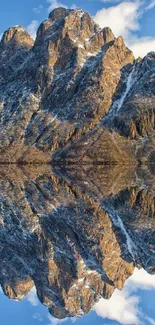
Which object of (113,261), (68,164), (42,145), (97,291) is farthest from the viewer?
(42,145)

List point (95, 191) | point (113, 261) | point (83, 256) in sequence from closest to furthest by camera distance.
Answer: point (83, 256) → point (113, 261) → point (95, 191)

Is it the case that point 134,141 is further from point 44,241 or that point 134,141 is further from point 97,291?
point 44,241

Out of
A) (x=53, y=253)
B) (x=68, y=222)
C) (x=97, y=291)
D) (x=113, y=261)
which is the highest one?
(x=68, y=222)

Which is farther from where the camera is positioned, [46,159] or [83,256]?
[46,159]

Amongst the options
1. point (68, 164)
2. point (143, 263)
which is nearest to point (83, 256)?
point (143, 263)

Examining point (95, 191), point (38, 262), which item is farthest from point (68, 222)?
point (95, 191)

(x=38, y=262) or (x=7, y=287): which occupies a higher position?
(x=38, y=262)
